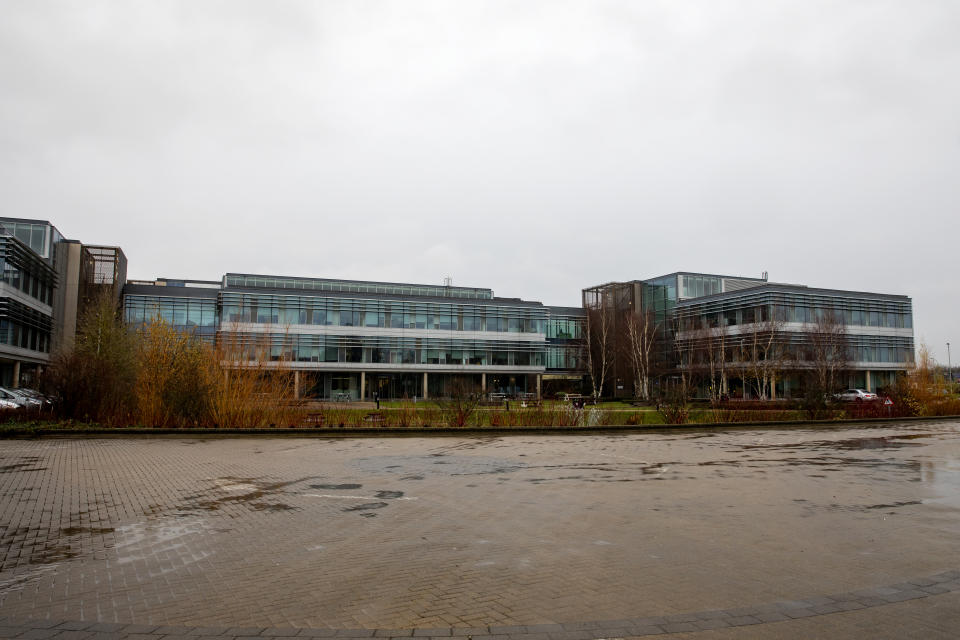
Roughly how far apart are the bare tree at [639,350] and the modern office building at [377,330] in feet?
32.7

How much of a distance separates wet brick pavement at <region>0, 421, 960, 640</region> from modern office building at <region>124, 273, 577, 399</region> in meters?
51.5

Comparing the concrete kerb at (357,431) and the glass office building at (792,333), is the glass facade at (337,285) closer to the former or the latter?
the glass office building at (792,333)

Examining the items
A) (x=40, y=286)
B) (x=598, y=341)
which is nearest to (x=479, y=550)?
(x=40, y=286)

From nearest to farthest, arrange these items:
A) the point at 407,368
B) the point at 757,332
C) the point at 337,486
Answer: the point at 337,486, the point at 757,332, the point at 407,368

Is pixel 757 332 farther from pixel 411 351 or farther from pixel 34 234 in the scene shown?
A: pixel 34 234

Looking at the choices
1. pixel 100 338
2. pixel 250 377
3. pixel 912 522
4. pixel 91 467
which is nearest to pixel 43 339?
pixel 100 338

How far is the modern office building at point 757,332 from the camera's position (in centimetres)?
5762

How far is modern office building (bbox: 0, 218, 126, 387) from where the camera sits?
4856cm

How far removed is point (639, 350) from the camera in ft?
209

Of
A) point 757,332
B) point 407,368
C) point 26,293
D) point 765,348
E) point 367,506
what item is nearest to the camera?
point 367,506

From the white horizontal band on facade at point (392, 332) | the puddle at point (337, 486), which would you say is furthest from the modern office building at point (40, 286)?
the puddle at point (337, 486)

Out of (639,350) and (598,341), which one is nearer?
(639,350)

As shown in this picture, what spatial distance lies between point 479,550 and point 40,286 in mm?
62018

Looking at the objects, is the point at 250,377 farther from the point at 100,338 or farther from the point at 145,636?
the point at 145,636
